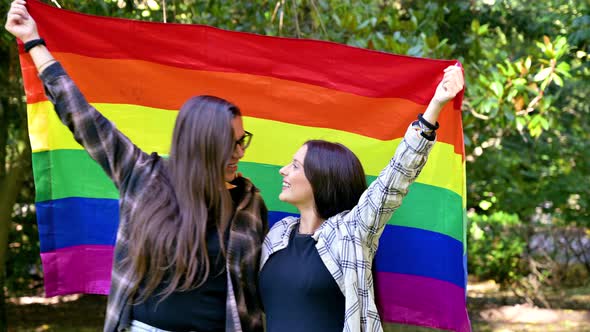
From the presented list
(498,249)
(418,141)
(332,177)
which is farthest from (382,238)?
(498,249)

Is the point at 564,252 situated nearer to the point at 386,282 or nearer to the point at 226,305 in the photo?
the point at 386,282

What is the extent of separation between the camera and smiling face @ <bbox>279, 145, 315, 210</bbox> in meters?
2.96

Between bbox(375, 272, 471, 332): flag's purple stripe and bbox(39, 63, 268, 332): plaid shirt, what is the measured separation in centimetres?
93

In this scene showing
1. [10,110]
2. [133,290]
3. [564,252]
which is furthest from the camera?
[564,252]

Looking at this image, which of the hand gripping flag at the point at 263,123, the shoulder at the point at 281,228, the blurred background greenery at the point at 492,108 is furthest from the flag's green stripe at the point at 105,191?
the blurred background greenery at the point at 492,108

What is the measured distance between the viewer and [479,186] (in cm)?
996

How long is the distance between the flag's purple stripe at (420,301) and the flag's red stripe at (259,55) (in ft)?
2.71

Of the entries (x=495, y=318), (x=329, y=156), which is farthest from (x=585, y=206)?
(x=329, y=156)

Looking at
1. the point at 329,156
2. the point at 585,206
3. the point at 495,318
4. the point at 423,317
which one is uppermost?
the point at 329,156

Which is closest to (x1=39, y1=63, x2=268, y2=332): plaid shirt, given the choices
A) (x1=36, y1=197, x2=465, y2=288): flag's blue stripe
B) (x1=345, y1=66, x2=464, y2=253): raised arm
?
(x1=345, y1=66, x2=464, y2=253): raised arm

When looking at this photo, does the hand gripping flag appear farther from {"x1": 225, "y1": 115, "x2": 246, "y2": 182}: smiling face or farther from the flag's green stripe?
{"x1": 225, "y1": 115, "x2": 246, "y2": 182}: smiling face

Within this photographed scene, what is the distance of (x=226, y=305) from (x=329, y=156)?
2.29 feet

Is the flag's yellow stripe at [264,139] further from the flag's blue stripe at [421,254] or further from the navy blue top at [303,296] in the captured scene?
the navy blue top at [303,296]

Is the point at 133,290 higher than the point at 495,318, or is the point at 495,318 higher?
the point at 133,290
